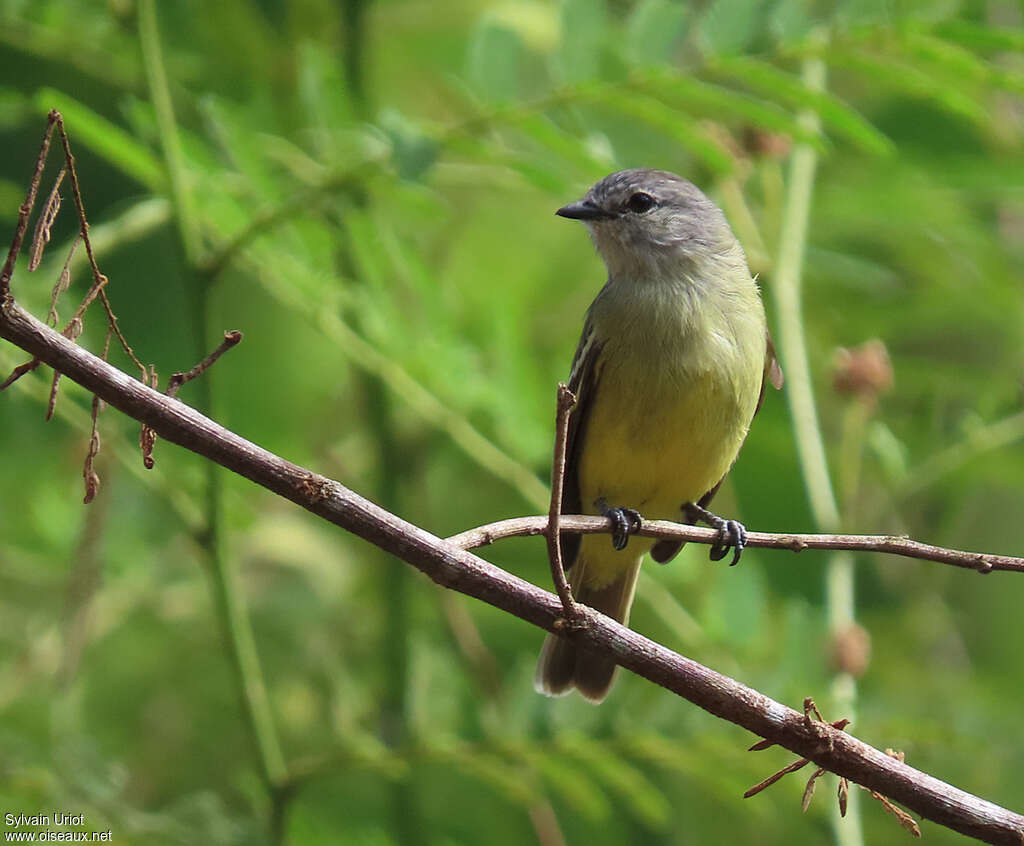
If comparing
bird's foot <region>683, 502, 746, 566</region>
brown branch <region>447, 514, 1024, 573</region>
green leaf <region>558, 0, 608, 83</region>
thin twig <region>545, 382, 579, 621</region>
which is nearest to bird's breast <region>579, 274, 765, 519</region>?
bird's foot <region>683, 502, 746, 566</region>

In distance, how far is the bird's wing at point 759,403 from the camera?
3.78 m

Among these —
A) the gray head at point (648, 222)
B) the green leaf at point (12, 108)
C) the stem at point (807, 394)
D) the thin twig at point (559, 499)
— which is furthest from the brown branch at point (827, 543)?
the green leaf at point (12, 108)

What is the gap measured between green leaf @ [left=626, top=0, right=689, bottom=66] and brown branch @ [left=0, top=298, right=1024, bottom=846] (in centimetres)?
180

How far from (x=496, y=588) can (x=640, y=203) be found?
2.35 m

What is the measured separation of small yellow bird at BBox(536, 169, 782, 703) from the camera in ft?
11.5

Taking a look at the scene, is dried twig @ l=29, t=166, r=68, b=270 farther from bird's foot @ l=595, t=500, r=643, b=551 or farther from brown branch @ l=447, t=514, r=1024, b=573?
bird's foot @ l=595, t=500, r=643, b=551

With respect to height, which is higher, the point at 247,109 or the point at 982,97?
the point at 982,97

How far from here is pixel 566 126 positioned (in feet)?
13.7

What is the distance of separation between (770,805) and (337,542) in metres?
2.01

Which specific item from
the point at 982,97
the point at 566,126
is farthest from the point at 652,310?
the point at 982,97

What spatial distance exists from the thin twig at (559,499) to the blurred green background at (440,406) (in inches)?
47.6

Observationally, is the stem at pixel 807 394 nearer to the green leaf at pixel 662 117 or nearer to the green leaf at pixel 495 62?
the green leaf at pixel 662 117

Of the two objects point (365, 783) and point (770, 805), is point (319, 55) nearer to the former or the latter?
point (365, 783)

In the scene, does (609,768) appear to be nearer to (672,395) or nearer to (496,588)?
(672,395)
